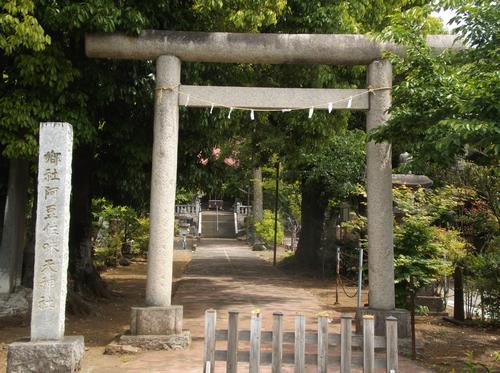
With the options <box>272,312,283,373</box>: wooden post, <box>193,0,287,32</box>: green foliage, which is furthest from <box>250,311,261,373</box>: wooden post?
<box>193,0,287,32</box>: green foliage

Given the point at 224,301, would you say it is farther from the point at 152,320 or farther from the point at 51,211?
the point at 51,211

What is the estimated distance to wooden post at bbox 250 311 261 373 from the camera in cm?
543

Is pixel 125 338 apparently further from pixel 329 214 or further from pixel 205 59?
pixel 329 214

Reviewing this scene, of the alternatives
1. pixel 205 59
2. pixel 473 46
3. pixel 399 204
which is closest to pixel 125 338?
pixel 205 59

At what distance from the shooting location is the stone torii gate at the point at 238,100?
8.32 meters

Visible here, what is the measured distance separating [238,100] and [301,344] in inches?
175

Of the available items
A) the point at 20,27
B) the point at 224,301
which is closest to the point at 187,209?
the point at 224,301

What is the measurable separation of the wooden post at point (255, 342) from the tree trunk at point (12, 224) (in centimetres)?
669

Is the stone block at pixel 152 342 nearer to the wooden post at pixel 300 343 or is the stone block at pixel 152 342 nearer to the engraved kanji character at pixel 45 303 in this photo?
the engraved kanji character at pixel 45 303

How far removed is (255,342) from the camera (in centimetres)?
546

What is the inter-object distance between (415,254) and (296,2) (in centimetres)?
549

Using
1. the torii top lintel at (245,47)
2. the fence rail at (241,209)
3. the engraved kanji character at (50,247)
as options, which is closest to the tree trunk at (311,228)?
the torii top lintel at (245,47)

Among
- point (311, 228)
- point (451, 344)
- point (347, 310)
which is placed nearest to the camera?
point (451, 344)

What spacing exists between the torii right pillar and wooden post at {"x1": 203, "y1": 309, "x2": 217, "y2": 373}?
3605 millimetres
